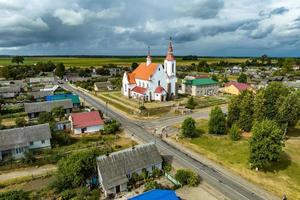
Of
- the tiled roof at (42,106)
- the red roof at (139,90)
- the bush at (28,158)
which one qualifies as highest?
the red roof at (139,90)

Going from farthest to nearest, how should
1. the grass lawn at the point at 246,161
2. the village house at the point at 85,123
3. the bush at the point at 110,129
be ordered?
the bush at the point at 110,129
the village house at the point at 85,123
the grass lawn at the point at 246,161

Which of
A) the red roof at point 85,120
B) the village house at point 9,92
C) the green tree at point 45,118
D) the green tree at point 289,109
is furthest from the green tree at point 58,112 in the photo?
the green tree at point 289,109

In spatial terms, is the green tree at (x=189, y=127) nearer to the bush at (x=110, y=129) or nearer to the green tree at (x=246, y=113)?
the green tree at (x=246, y=113)

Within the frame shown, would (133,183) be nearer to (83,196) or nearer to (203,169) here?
(83,196)

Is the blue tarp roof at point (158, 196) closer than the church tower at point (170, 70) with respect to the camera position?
Yes

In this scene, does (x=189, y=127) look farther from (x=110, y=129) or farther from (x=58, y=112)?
(x=58, y=112)

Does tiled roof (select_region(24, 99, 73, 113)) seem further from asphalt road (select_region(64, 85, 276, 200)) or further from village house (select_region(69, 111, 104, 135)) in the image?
asphalt road (select_region(64, 85, 276, 200))
